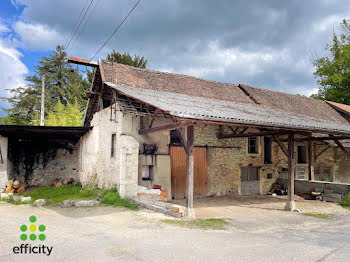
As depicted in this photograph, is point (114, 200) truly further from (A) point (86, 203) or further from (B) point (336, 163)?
(B) point (336, 163)

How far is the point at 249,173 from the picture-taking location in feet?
43.5

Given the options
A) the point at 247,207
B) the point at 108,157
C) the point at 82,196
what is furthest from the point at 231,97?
the point at 82,196

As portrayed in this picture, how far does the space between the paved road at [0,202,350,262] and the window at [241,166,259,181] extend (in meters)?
5.00

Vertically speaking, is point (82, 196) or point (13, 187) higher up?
point (13, 187)

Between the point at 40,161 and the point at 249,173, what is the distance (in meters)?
10.0

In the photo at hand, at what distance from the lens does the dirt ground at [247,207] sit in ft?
28.4

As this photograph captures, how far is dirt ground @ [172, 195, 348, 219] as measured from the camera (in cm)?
865

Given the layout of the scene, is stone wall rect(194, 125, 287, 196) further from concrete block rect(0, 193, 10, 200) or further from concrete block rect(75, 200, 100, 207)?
concrete block rect(0, 193, 10, 200)

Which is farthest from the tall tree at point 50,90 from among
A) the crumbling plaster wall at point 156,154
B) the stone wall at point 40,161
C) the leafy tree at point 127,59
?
the crumbling plaster wall at point 156,154

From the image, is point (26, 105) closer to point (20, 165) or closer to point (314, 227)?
point (20, 165)

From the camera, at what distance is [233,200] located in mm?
11250

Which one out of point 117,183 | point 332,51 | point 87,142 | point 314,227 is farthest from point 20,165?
point 332,51

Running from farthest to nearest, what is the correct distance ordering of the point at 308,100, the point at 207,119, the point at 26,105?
1. the point at 26,105
2. the point at 308,100
3. the point at 207,119

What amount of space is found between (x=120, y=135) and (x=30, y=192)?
4.92 metres
